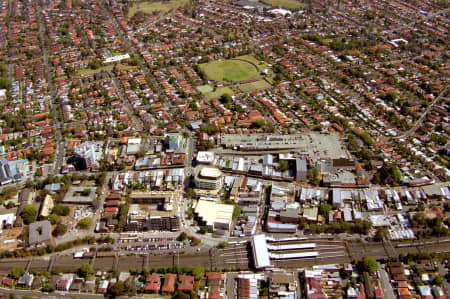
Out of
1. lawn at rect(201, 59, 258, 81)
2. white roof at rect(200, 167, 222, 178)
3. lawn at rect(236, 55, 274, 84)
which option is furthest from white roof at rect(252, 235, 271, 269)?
lawn at rect(201, 59, 258, 81)

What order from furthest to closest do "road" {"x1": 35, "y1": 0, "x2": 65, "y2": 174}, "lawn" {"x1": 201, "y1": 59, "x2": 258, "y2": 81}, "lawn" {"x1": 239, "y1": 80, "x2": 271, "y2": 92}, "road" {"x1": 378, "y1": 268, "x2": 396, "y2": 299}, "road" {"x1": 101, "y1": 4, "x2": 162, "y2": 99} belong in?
"lawn" {"x1": 201, "y1": 59, "x2": 258, "y2": 81} < "road" {"x1": 101, "y1": 4, "x2": 162, "y2": 99} < "lawn" {"x1": 239, "y1": 80, "x2": 271, "y2": 92} < "road" {"x1": 35, "y1": 0, "x2": 65, "y2": 174} < "road" {"x1": 378, "y1": 268, "x2": 396, "y2": 299}

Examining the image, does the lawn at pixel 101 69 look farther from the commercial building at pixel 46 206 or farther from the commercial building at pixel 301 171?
the commercial building at pixel 301 171

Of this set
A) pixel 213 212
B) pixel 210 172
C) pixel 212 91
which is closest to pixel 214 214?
pixel 213 212

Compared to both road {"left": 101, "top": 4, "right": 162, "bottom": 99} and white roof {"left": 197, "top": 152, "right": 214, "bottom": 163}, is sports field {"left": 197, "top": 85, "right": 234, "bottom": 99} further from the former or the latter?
white roof {"left": 197, "top": 152, "right": 214, "bottom": 163}

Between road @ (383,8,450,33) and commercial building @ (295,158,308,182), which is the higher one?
road @ (383,8,450,33)

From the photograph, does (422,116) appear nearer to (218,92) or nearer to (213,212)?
(218,92)

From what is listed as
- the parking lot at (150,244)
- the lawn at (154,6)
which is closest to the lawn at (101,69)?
the lawn at (154,6)

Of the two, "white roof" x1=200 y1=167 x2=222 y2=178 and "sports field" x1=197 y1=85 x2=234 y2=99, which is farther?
"sports field" x1=197 y1=85 x2=234 y2=99
